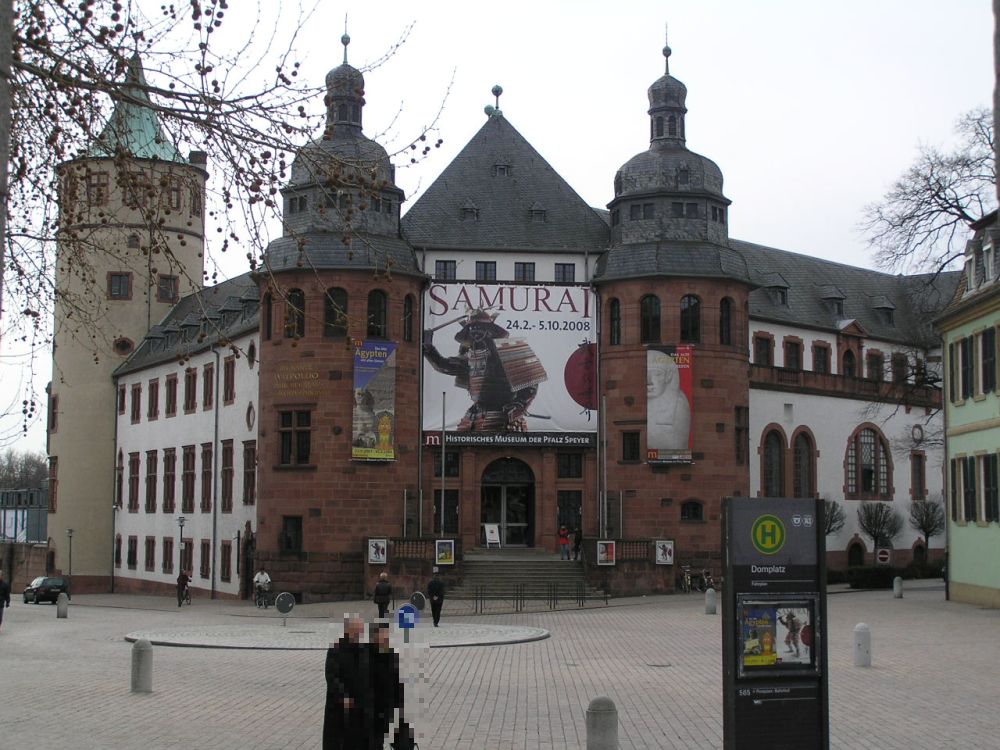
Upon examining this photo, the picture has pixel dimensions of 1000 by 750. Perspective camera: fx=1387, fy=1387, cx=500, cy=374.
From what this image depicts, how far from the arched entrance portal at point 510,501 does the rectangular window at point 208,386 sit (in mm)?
14410

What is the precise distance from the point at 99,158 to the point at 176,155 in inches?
95.4

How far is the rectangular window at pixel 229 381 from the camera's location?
56844 millimetres

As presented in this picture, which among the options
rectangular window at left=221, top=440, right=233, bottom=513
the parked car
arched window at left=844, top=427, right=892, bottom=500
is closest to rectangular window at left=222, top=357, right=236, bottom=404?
rectangular window at left=221, top=440, right=233, bottom=513

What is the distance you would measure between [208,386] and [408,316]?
1373 cm

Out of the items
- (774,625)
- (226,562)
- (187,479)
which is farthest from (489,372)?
(774,625)

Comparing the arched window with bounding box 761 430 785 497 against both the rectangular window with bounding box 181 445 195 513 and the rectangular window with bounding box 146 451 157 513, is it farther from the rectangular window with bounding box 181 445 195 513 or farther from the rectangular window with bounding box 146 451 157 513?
the rectangular window with bounding box 146 451 157 513

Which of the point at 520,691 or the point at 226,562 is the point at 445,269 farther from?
the point at 520,691

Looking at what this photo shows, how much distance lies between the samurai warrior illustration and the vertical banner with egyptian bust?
2.09 m

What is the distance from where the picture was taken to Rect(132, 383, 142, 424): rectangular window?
2763 inches

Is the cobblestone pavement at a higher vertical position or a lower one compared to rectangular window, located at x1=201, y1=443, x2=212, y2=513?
lower

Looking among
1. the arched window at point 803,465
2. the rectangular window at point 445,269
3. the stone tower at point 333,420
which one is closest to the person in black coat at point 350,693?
the stone tower at point 333,420

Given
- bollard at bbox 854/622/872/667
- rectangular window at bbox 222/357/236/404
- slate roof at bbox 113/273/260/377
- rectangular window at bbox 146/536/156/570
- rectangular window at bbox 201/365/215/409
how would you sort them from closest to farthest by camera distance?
bollard at bbox 854/622/872/667 < rectangular window at bbox 222/357/236/404 < slate roof at bbox 113/273/260/377 < rectangular window at bbox 201/365/215/409 < rectangular window at bbox 146/536/156/570

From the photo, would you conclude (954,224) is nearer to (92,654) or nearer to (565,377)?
(565,377)

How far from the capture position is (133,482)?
231ft
